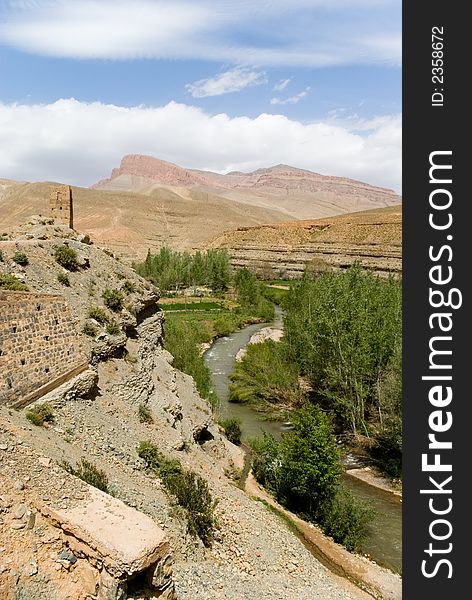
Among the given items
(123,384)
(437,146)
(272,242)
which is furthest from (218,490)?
(272,242)

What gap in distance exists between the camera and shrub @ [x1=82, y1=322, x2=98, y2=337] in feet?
48.1

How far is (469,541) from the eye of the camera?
744 centimetres

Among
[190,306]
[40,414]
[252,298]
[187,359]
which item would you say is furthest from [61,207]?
[252,298]

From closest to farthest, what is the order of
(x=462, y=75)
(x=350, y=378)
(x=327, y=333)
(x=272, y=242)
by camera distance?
(x=462, y=75) < (x=350, y=378) < (x=327, y=333) < (x=272, y=242)

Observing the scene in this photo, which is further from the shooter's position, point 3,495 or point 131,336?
point 131,336

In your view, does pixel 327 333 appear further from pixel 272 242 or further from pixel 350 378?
pixel 272 242

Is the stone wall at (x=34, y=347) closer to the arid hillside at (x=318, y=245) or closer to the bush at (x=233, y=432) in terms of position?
the bush at (x=233, y=432)

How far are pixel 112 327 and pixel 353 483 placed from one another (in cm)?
1163

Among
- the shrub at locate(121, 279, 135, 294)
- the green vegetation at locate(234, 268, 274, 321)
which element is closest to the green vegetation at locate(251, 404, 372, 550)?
the shrub at locate(121, 279, 135, 294)

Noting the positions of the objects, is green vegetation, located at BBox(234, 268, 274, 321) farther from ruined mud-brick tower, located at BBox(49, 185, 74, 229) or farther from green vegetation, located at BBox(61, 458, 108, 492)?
green vegetation, located at BBox(61, 458, 108, 492)

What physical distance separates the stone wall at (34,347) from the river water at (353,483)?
11123mm

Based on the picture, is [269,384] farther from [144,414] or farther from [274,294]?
[274,294]

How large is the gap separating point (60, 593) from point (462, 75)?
10.2m

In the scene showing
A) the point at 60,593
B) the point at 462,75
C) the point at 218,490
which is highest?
the point at 462,75
